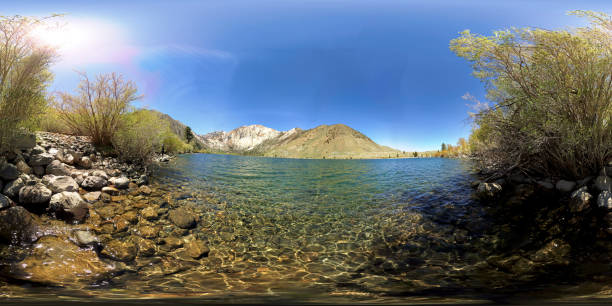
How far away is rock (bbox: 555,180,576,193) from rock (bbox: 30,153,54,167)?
16.9 metres

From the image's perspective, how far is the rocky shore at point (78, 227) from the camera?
3988 mm

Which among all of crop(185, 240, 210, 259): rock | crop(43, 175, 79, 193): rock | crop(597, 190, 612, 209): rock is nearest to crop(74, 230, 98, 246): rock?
crop(185, 240, 210, 259): rock

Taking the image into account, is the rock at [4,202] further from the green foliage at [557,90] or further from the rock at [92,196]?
the green foliage at [557,90]

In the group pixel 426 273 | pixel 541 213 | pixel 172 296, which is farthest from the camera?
pixel 541 213

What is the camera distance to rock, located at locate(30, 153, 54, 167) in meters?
7.13

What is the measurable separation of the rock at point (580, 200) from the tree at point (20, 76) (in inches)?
627

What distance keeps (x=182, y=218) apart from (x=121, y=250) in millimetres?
2093

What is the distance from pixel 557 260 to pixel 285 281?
17.5 feet

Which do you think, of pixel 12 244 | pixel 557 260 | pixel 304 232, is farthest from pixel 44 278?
pixel 557 260

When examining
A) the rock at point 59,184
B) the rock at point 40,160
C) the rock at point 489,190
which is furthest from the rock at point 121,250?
the rock at point 489,190

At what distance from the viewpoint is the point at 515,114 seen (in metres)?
8.50

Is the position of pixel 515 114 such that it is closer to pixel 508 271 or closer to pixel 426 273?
pixel 508 271

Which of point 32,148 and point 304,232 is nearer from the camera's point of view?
point 304,232

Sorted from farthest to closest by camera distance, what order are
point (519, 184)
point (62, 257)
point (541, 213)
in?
point (519, 184) → point (541, 213) → point (62, 257)
